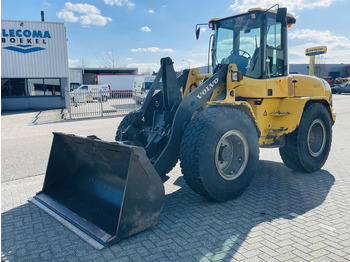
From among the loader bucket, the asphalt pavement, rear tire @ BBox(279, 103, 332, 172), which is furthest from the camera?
rear tire @ BBox(279, 103, 332, 172)

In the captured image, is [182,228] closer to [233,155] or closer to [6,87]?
[233,155]

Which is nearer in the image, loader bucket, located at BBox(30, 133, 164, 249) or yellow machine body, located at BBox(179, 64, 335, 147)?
loader bucket, located at BBox(30, 133, 164, 249)

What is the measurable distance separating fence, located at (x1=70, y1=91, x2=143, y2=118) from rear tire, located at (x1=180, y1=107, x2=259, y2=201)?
1349cm

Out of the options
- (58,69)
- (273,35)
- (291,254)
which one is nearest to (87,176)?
(291,254)

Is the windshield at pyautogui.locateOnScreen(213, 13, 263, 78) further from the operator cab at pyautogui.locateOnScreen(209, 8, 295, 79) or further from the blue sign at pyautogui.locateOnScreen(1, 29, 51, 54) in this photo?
the blue sign at pyautogui.locateOnScreen(1, 29, 51, 54)

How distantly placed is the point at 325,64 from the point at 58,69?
171 ft

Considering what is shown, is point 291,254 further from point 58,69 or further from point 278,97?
point 58,69

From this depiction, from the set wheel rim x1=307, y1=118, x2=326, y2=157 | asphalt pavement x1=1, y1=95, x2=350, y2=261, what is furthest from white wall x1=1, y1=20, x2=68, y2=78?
wheel rim x1=307, y1=118, x2=326, y2=157

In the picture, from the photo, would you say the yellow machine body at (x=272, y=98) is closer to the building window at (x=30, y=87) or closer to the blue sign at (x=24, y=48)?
the building window at (x=30, y=87)

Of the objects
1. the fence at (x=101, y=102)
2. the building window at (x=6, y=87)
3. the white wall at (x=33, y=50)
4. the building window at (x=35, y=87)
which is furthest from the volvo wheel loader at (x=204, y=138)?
the building window at (x=6, y=87)

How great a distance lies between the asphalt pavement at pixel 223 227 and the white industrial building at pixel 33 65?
17.1 metres

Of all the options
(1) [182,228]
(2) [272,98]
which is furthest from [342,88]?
(1) [182,228]

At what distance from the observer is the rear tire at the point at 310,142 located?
564 cm

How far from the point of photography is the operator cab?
5262 millimetres
